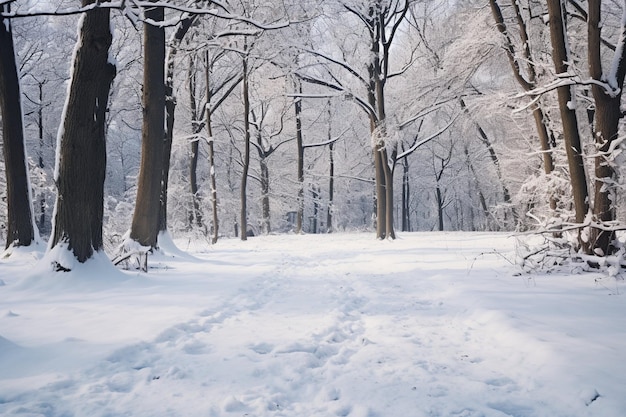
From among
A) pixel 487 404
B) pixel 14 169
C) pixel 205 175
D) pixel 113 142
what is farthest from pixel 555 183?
pixel 113 142

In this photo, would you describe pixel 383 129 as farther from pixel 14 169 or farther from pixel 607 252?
pixel 14 169

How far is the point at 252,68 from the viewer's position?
17281mm

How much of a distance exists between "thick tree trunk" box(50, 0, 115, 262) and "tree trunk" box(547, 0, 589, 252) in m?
7.45

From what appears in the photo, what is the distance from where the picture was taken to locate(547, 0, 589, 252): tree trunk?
675cm

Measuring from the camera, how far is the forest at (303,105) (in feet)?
20.2

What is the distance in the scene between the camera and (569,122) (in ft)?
22.8

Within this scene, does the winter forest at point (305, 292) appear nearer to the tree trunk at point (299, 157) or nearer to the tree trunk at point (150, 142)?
the tree trunk at point (150, 142)

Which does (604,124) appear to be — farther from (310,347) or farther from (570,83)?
(310,347)

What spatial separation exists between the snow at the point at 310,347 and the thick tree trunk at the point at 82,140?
1.75ft

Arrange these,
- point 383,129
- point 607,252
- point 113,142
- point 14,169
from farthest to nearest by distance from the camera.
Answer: point 113,142
point 383,129
point 14,169
point 607,252

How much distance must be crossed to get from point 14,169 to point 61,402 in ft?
28.4

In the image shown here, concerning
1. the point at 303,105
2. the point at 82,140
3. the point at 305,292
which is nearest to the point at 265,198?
the point at 303,105

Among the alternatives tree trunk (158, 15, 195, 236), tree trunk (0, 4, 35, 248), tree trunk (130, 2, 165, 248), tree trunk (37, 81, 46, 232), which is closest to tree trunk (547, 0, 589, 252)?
tree trunk (130, 2, 165, 248)

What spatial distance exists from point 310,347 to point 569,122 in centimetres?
640
